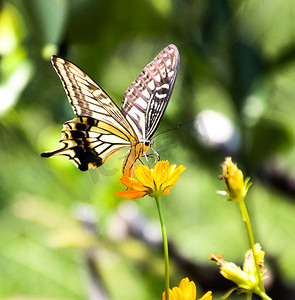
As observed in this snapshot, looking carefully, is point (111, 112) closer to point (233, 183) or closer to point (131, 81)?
point (233, 183)

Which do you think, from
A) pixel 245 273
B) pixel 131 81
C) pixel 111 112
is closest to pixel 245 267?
pixel 245 273

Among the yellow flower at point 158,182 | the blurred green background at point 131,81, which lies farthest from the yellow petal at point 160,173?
the blurred green background at point 131,81

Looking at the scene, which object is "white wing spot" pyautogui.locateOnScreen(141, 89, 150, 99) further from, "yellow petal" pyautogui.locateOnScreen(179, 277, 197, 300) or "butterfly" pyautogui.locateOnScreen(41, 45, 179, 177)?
"yellow petal" pyautogui.locateOnScreen(179, 277, 197, 300)

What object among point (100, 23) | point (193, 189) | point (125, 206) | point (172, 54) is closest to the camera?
point (172, 54)

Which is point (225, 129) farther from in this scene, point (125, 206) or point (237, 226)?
point (237, 226)

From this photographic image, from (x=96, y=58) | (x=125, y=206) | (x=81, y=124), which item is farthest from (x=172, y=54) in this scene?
(x=125, y=206)

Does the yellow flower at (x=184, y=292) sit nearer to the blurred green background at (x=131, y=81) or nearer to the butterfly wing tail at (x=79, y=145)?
the butterfly wing tail at (x=79, y=145)
